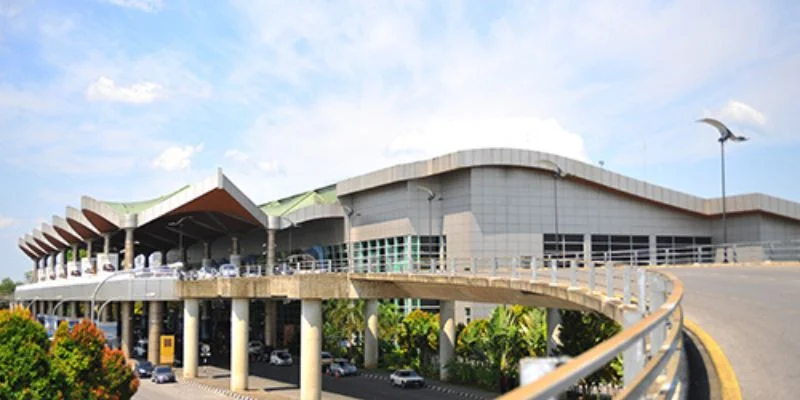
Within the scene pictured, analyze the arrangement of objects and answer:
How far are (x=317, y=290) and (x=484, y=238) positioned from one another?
20.0 m

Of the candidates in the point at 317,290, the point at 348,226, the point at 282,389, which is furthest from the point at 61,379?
the point at 348,226

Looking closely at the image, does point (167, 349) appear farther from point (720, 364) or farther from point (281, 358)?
point (720, 364)

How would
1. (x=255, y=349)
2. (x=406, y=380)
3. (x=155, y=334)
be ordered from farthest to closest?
(x=255, y=349) → (x=155, y=334) → (x=406, y=380)

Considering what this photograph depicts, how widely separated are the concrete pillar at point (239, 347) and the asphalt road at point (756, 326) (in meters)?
32.6

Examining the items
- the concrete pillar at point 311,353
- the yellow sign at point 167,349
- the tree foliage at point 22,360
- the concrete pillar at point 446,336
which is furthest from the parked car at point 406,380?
the tree foliage at point 22,360

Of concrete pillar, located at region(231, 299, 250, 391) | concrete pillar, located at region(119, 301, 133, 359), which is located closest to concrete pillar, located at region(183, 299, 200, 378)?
concrete pillar, located at region(231, 299, 250, 391)

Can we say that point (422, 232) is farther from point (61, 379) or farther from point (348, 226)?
point (61, 379)

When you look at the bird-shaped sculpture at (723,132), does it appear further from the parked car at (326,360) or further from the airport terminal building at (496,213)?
the parked car at (326,360)

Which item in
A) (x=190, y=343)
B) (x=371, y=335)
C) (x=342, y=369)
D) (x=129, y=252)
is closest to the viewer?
(x=342, y=369)

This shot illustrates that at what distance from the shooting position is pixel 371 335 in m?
59.3

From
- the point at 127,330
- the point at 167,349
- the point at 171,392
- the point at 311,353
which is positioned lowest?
the point at 171,392

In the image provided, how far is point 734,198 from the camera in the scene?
210 feet

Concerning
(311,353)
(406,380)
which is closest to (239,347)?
(311,353)

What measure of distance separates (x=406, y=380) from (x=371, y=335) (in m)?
10.9
